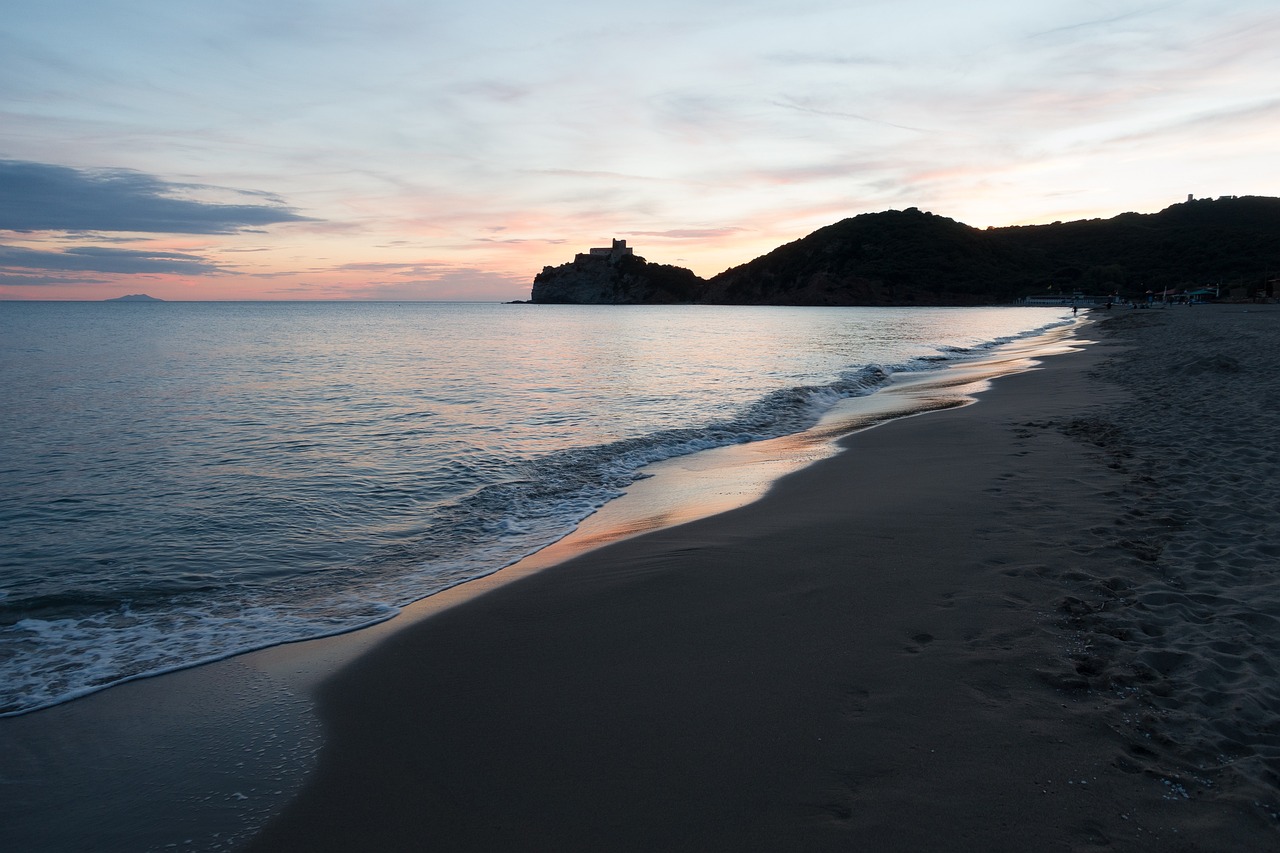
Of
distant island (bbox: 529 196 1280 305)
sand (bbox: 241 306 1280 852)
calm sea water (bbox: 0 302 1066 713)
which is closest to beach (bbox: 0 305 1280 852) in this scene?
sand (bbox: 241 306 1280 852)

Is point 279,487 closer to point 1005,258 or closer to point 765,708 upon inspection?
point 765,708

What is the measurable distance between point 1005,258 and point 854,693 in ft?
606

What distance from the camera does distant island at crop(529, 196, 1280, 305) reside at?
119125 millimetres

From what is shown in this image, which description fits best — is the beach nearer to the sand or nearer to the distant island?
the sand

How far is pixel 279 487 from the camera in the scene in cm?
918

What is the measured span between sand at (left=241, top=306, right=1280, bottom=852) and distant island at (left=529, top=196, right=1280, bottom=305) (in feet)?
412

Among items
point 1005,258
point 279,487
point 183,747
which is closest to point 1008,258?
point 1005,258

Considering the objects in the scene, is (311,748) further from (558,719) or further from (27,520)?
(27,520)

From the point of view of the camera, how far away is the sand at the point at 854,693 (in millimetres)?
2689

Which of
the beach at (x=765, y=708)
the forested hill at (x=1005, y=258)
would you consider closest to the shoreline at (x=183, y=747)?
the beach at (x=765, y=708)

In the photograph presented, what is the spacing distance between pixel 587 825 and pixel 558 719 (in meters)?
0.84

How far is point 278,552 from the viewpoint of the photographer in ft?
22.6

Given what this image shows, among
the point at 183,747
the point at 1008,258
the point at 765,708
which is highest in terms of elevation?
the point at 1008,258

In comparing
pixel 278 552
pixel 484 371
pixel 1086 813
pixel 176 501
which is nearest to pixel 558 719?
pixel 1086 813
